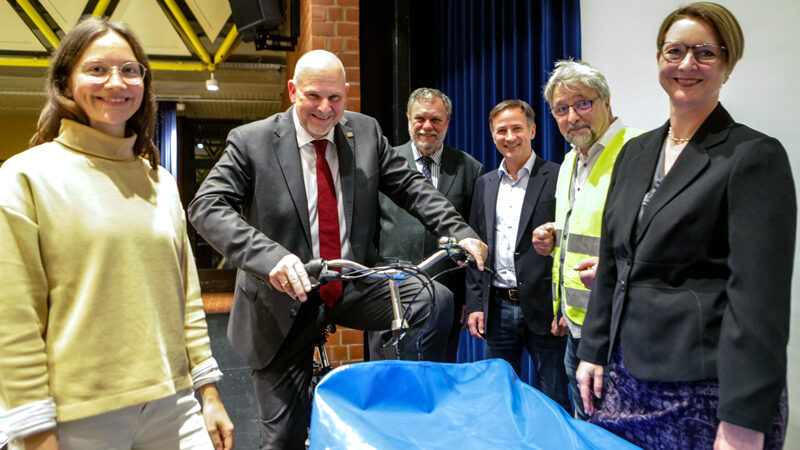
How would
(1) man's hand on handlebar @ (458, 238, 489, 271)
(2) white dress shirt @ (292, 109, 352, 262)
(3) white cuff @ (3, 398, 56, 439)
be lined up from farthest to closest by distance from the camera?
(2) white dress shirt @ (292, 109, 352, 262) → (1) man's hand on handlebar @ (458, 238, 489, 271) → (3) white cuff @ (3, 398, 56, 439)

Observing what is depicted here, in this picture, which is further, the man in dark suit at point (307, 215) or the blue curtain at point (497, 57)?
the blue curtain at point (497, 57)

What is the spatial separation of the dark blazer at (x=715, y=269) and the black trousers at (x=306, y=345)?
586mm

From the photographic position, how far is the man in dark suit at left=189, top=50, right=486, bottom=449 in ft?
6.00

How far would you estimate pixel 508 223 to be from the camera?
2664 mm

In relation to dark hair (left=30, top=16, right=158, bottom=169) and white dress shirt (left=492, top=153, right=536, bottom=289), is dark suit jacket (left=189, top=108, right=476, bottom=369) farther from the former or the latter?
white dress shirt (left=492, top=153, right=536, bottom=289)

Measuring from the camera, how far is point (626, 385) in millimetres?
1346

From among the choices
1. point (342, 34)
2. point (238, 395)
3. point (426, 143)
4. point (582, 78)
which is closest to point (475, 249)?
point (582, 78)

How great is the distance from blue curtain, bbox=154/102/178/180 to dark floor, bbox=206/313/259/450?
18.7 ft

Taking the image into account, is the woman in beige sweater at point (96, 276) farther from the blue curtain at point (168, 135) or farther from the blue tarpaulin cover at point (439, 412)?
the blue curtain at point (168, 135)

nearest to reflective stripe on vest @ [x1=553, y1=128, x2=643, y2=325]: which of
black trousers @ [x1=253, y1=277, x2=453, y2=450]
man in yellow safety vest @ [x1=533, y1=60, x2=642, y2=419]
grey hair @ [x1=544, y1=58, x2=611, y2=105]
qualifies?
man in yellow safety vest @ [x1=533, y1=60, x2=642, y2=419]

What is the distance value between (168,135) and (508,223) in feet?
30.9

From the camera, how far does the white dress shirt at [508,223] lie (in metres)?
2.64

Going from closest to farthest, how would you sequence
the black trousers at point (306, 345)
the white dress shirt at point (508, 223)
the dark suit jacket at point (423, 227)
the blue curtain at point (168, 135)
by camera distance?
the black trousers at point (306, 345), the white dress shirt at point (508, 223), the dark suit jacket at point (423, 227), the blue curtain at point (168, 135)

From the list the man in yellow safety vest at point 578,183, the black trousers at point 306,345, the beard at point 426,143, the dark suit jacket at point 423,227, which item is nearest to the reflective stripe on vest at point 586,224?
the man in yellow safety vest at point 578,183
